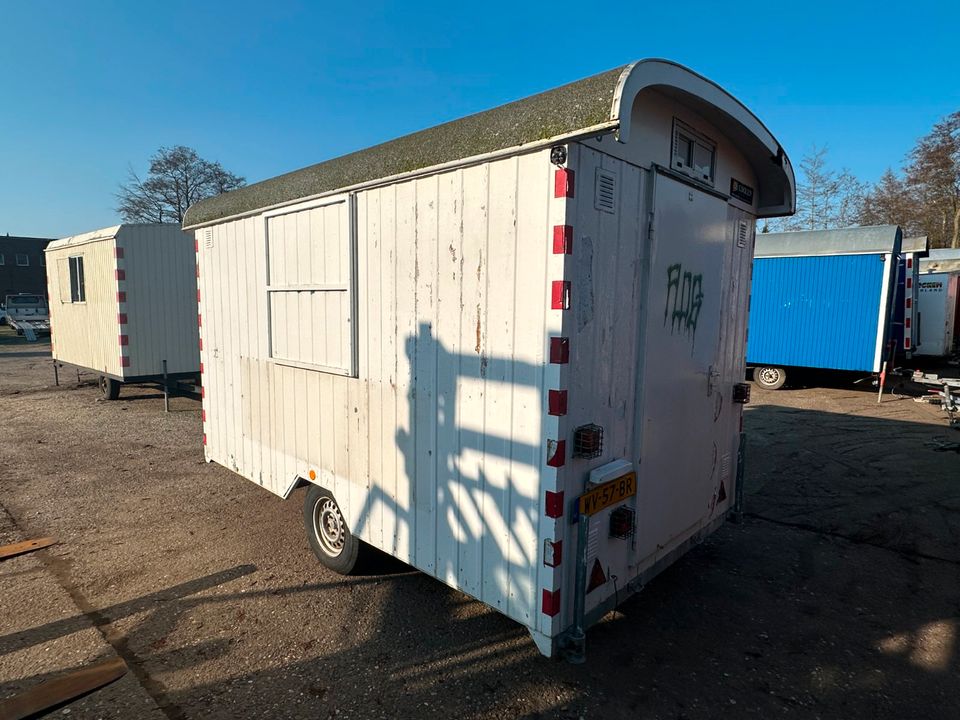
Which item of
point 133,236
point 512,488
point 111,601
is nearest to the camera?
point 512,488

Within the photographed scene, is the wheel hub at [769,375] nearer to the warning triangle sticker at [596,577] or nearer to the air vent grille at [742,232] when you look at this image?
the air vent grille at [742,232]

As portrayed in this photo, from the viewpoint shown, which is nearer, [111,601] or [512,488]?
[512,488]

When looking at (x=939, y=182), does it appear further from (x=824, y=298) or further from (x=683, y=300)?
(x=683, y=300)

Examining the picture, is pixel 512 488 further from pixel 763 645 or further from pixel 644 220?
pixel 763 645

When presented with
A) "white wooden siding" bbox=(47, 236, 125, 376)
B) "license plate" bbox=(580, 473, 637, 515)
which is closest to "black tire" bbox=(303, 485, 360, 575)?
"license plate" bbox=(580, 473, 637, 515)

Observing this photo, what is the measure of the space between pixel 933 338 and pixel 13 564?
20468 millimetres

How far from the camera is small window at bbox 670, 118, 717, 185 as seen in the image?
3.16m

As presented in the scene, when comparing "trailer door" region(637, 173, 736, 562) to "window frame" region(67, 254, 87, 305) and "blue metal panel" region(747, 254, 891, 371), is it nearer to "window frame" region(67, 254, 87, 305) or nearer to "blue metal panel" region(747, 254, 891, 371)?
"blue metal panel" region(747, 254, 891, 371)

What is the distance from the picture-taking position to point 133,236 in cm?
995

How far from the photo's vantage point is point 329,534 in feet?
14.1

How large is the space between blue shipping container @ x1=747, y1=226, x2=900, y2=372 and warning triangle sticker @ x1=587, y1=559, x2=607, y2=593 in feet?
31.1

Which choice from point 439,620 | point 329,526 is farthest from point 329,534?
point 439,620

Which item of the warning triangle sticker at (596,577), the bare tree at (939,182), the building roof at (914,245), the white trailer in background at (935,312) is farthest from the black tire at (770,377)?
the bare tree at (939,182)

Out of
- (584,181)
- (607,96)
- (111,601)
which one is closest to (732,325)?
(584,181)
